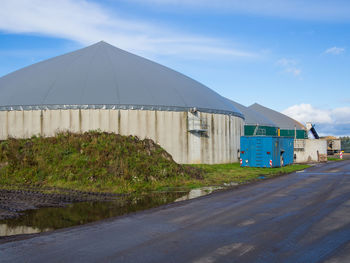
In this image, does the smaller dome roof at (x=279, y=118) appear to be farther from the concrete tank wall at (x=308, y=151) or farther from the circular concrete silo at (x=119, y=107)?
the circular concrete silo at (x=119, y=107)

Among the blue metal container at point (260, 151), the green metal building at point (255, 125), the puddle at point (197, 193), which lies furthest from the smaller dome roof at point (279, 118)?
the puddle at point (197, 193)

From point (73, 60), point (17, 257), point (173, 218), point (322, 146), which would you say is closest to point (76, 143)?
point (173, 218)

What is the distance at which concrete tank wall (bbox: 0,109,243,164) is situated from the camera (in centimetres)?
3028

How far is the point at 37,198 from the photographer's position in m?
14.2

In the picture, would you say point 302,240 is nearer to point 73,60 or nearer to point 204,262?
point 204,262

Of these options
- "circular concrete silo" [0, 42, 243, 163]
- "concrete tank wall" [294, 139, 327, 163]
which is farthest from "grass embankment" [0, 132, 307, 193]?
"concrete tank wall" [294, 139, 327, 163]

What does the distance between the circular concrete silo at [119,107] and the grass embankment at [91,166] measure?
23.0 ft

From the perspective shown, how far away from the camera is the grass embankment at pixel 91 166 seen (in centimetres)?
1782

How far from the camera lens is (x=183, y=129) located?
3256cm

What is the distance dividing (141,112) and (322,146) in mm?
25718

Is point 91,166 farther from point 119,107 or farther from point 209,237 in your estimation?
point 119,107

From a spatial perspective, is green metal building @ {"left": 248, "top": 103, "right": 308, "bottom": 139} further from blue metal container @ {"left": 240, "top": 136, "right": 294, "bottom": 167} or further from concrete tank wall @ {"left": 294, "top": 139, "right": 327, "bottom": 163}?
blue metal container @ {"left": 240, "top": 136, "right": 294, "bottom": 167}

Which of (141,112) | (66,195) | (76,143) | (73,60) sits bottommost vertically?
(66,195)

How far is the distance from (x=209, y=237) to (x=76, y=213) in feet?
17.3
